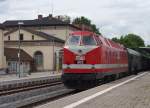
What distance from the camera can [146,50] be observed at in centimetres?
7412

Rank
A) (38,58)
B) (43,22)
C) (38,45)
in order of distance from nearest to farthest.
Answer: (38,58), (38,45), (43,22)

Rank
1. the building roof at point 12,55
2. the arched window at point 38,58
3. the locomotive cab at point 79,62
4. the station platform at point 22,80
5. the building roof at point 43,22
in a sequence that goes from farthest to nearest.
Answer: the building roof at point 43,22, the arched window at point 38,58, the building roof at point 12,55, the station platform at point 22,80, the locomotive cab at point 79,62

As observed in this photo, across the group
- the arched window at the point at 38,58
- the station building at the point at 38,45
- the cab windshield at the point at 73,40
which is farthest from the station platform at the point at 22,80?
the arched window at the point at 38,58

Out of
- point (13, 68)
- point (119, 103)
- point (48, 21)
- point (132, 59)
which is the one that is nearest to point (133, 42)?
point (48, 21)

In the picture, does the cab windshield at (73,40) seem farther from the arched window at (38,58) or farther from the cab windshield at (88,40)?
the arched window at (38,58)

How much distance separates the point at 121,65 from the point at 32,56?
174 feet

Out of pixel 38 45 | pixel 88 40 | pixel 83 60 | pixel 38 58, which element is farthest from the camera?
pixel 38 45

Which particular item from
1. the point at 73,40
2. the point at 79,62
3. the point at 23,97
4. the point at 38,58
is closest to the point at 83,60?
the point at 79,62

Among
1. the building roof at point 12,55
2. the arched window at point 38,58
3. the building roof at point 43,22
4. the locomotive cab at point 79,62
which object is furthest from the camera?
the building roof at point 43,22

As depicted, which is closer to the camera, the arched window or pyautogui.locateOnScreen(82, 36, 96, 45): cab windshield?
pyautogui.locateOnScreen(82, 36, 96, 45): cab windshield

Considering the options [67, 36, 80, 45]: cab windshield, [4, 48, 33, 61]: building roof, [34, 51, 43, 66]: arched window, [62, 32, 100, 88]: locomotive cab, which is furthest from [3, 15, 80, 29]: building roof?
[62, 32, 100, 88]: locomotive cab

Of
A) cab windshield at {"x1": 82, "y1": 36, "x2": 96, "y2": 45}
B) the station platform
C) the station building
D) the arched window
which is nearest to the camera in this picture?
cab windshield at {"x1": 82, "y1": 36, "x2": 96, "y2": 45}

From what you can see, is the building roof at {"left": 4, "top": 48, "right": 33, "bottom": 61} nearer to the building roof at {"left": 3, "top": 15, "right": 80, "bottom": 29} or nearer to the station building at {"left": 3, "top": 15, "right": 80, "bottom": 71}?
the station building at {"left": 3, "top": 15, "right": 80, "bottom": 71}

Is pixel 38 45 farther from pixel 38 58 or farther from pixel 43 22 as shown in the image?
pixel 43 22
